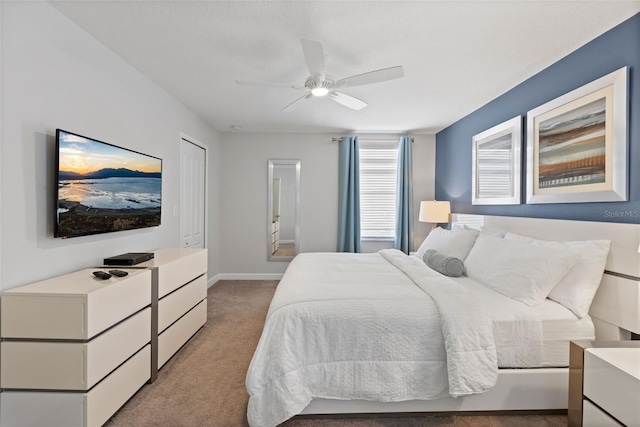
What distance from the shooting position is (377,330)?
1789mm

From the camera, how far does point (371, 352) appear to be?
1.78m

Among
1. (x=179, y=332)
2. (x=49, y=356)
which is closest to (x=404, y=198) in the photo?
(x=179, y=332)

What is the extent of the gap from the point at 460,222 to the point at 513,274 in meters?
1.84

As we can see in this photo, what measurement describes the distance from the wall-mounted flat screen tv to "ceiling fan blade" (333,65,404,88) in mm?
1833

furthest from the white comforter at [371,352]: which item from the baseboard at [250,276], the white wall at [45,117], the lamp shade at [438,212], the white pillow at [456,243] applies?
the baseboard at [250,276]

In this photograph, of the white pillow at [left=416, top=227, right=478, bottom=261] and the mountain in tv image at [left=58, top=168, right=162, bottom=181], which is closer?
the mountain in tv image at [left=58, top=168, right=162, bottom=181]

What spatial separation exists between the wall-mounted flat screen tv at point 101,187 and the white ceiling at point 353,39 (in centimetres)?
84

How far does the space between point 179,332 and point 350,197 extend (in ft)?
10.4

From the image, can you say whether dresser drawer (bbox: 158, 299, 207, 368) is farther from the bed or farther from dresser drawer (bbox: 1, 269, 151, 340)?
the bed

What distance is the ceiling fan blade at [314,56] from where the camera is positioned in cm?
190

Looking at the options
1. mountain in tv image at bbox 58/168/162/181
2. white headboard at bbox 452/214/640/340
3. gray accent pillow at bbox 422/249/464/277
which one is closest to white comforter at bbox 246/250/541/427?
white headboard at bbox 452/214/640/340

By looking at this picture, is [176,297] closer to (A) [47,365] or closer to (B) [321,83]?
(A) [47,365]

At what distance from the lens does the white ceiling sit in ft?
6.13

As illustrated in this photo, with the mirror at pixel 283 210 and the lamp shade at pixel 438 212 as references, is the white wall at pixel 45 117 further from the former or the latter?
the lamp shade at pixel 438 212
